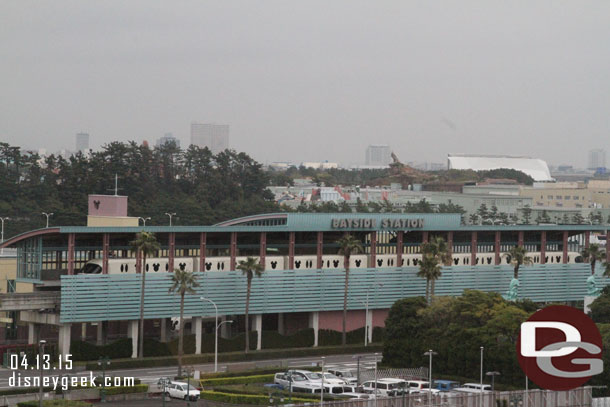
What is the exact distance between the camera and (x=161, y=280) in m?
114

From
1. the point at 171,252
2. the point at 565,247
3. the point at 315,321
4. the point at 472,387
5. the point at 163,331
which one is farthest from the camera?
the point at 565,247

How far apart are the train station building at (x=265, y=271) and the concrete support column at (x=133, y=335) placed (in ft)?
0.48

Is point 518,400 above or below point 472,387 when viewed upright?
above

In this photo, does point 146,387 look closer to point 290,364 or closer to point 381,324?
point 290,364

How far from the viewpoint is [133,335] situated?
111562mm

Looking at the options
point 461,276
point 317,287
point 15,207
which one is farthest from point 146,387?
point 15,207

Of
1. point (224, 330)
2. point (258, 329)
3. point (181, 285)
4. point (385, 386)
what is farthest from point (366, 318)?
point (385, 386)

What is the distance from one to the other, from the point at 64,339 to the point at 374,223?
38389 mm

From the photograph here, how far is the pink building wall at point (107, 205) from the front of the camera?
4916 inches

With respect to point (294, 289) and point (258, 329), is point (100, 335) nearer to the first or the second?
point (258, 329)

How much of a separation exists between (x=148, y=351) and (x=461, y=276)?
40265mm

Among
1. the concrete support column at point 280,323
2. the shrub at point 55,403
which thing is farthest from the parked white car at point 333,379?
the concrete support column at point 280,323

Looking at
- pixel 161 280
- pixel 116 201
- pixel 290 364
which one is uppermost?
pixel 116 201

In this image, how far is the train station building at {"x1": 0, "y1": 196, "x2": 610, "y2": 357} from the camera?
110250 millimetres
